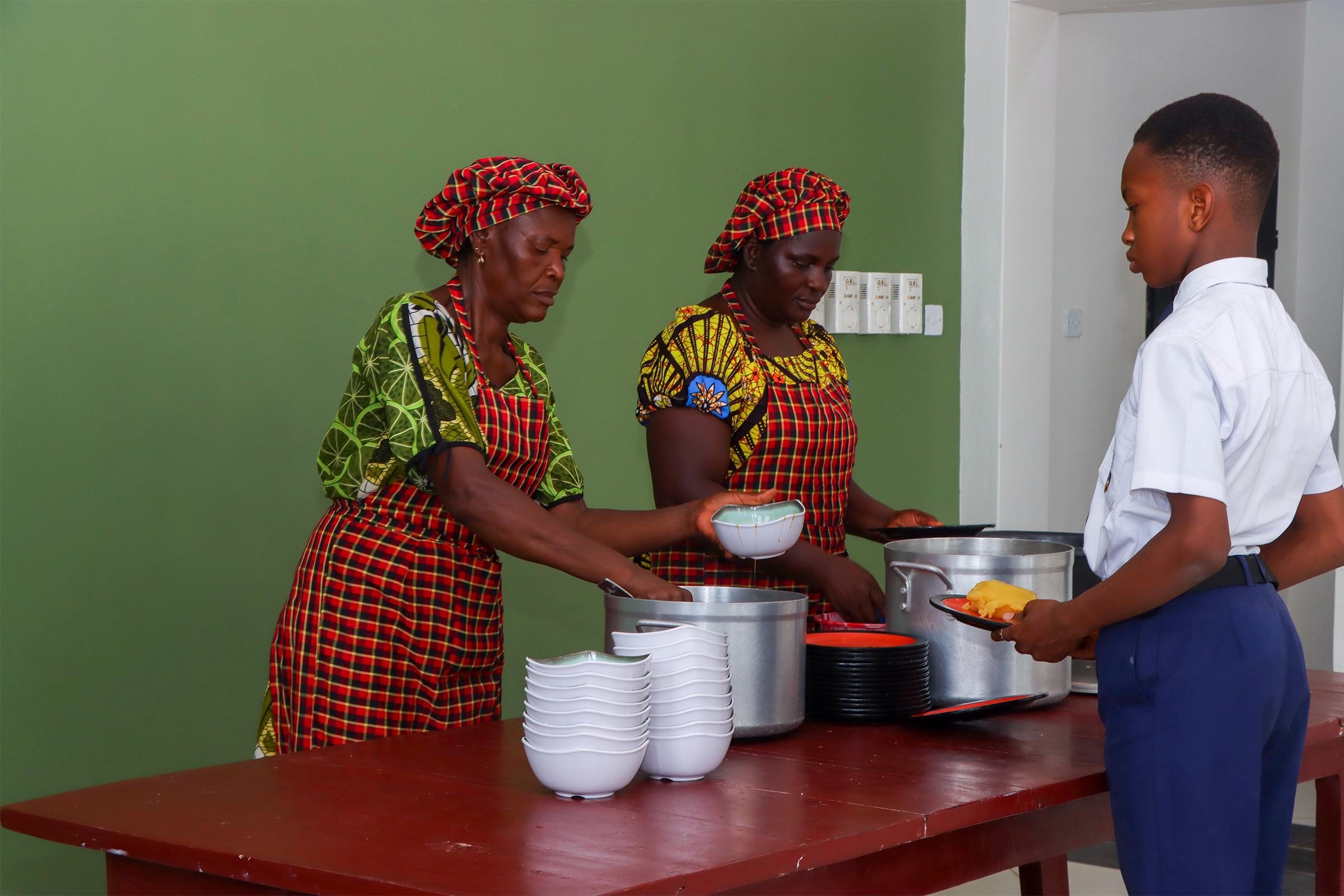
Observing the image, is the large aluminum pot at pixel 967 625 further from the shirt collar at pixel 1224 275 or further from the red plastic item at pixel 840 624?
the shirt collar at pixel 1224 275

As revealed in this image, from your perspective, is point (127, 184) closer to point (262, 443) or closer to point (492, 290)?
point (262, 443)

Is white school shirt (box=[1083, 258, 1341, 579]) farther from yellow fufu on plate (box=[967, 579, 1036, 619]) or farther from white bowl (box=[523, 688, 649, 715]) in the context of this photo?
white bowl (box=[523, 688, 649, 715])

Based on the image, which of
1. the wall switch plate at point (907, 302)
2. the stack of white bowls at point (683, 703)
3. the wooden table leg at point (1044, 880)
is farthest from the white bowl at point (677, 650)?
the wall switch plate at point (907, 302)

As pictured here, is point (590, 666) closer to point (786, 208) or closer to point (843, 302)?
point (786, 208)

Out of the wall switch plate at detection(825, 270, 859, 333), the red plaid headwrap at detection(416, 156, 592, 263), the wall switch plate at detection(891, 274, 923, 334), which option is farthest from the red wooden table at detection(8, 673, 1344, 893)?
the wall switch plate at detection(891, 274, 923, 334)

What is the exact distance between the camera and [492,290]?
1.99 m

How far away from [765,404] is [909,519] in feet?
1.31

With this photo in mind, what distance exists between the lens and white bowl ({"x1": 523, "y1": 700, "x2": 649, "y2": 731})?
138 centimetres

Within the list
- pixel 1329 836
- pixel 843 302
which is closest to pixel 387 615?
pixel 1329 836

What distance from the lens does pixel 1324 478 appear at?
162 cm

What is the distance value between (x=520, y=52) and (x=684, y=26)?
0.53 m

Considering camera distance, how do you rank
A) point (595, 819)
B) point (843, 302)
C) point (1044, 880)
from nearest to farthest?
point (595, 819), point (1044, 880), point (843, 302)

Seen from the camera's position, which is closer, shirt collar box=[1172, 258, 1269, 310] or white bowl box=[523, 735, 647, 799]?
white bowl box=[523, 735, 647, 799]

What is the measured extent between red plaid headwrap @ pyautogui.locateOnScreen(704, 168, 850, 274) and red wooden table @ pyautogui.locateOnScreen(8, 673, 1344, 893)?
95 centimetres
